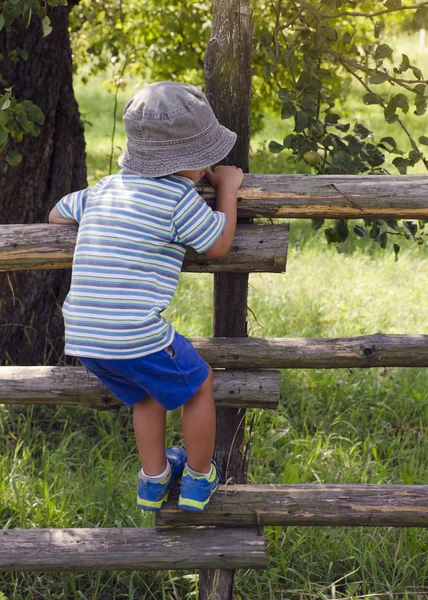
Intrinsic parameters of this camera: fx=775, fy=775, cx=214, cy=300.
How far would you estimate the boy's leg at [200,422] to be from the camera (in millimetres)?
2391

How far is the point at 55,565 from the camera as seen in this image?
102 inches

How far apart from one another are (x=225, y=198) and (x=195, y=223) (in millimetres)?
184

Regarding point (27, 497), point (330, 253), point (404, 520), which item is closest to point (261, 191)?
point (404, 520)

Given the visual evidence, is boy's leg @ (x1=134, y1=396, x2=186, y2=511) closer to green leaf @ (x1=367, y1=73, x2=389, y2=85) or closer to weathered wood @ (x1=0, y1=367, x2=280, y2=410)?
weathered wood @ (x1=0, y1=367, x2=280, y2=410)

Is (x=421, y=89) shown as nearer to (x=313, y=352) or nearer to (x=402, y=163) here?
(x=402, y=163)

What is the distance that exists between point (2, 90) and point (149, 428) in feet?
6.71

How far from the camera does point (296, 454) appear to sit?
3.69 meters

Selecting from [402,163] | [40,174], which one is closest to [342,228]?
[402,163]

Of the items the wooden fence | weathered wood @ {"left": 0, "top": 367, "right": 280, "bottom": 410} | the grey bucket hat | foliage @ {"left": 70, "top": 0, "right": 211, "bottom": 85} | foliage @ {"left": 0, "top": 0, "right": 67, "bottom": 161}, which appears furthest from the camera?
foliage @ {"left": 70, "top": 0, "right": 211, "bottom": 85}

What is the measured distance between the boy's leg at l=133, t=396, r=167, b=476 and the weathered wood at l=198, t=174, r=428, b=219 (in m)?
0.68

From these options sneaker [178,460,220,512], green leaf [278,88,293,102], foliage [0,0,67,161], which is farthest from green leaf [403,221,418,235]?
foliage [0,0,67,161]

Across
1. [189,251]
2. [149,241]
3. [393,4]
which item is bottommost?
[189,251]

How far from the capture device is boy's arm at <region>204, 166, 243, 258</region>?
7.61 feet

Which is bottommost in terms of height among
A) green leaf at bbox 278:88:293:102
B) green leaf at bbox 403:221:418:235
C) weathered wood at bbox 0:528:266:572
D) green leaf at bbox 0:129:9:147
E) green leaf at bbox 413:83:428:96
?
weathered wood at bbox 0:528:266:572
